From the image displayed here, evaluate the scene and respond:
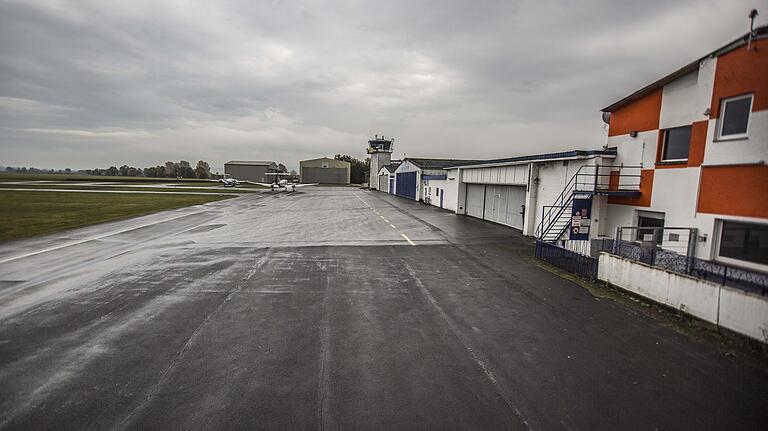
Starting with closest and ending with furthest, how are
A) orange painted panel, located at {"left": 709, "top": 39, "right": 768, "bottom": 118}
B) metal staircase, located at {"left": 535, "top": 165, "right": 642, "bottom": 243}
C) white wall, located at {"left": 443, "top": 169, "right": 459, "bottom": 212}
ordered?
orange painted panel, located at {"left": 709, "top": 39, "right": 768, "bottom": 118}
metal staircase, located at {"left": 535, "top": 165, "right": 642, "bottom": 243}
white wall, located at {"left": 443, "top": 169, "right": 459, "bottom": 212}

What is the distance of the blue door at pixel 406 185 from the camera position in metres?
49.2

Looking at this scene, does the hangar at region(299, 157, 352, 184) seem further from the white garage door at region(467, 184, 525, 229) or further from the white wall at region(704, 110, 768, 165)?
the white wall at region(704, 110, 768, 165)

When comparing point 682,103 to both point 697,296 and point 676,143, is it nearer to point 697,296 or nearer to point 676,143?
A: point 676,143

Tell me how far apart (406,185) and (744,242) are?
145 feet

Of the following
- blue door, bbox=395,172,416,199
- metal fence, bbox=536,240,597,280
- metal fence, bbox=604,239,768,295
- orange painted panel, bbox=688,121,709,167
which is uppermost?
orange painted panel, bbox=688,121,709,167

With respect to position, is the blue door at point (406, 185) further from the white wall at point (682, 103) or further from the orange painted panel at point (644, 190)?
the white wall at point (682, 103)

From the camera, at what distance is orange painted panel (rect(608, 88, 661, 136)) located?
13109 millimetres

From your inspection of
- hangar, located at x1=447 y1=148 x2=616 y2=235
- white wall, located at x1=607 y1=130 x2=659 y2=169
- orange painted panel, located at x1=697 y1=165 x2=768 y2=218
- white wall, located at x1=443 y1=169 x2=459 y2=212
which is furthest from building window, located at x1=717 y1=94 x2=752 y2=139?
white wall, located at x1=443 y1=169 x2=459 y2=212

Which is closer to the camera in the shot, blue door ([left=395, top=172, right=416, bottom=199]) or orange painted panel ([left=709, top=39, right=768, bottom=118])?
orange painted panel ([left=709, top=39, right=768, bottom=118])

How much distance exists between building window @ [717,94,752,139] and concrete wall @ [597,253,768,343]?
4304mm

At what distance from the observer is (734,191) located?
950 cm

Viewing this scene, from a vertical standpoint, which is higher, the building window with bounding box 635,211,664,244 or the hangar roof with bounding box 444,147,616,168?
the hangar roof with bounding box 444,147,616,168

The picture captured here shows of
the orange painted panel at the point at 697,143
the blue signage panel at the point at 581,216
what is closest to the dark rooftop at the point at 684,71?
the orange painted panel at the point at 697,143

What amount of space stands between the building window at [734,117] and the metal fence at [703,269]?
11.4 feet
